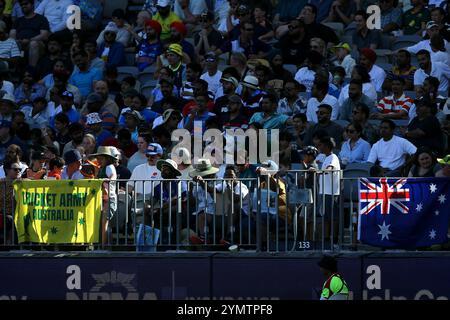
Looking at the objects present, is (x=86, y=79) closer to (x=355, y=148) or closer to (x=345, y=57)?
(x=345, y=57)

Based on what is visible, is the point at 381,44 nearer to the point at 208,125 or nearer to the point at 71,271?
the point at 208,125

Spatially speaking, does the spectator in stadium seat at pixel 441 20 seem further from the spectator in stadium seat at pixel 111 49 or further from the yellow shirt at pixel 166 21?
the spectator in stadium seat at pixel 111 49

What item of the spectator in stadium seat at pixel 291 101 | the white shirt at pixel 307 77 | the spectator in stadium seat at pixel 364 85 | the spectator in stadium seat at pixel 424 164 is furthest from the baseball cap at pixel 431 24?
the spectator in stadium seat at pixel 424 164

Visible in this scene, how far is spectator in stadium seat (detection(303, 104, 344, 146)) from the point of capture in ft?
71.4

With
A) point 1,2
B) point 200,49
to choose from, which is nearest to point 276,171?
point 200,49

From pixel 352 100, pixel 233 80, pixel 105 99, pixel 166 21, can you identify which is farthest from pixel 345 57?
pixel 105 99

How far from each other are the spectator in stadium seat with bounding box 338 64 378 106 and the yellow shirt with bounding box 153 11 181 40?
4.39m

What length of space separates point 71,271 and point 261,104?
4804 millimetres

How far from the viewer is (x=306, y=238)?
1880cm

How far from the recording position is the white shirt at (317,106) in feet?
74.1

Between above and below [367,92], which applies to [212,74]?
above

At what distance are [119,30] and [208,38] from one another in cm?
191

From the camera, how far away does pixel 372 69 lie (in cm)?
2336

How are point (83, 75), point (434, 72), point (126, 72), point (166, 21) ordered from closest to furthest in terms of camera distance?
point (434, 72) → point (83, 75) → point (126, 72) → point (166, 21)
